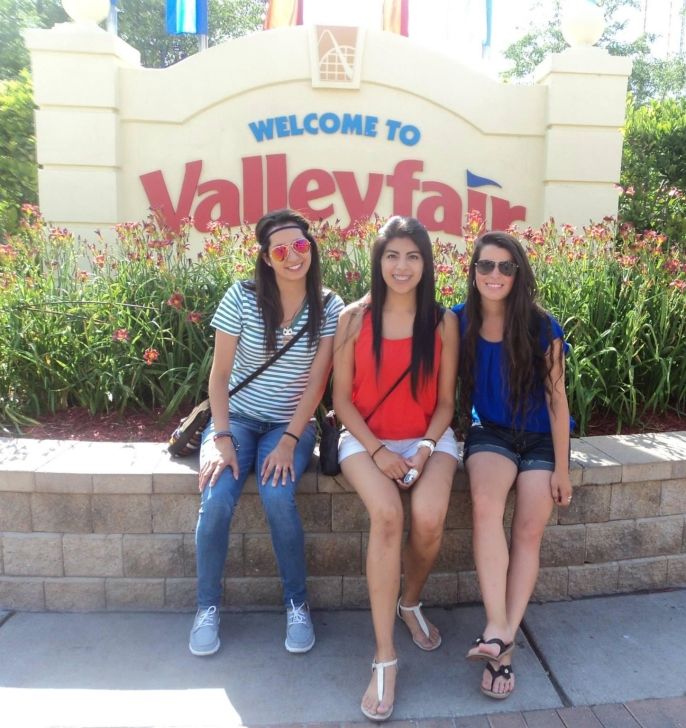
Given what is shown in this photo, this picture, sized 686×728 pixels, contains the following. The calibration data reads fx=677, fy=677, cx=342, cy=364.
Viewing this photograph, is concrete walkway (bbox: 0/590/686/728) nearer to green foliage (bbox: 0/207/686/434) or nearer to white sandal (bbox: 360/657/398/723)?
white sandal (bbox: 360/657/398/723)

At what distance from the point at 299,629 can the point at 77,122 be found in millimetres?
6427

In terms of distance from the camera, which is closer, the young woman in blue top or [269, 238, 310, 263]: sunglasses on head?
the young woman in blue top

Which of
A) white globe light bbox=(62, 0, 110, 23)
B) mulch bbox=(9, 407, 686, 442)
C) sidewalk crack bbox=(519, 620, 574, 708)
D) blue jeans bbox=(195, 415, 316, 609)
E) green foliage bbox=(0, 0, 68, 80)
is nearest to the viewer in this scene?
sidewalk crack bbox=(519, 620, 574, 708)

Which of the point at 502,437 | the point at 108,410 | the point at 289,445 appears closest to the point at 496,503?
the point at 502,437

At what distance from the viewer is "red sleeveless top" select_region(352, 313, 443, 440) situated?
2807 millimetres

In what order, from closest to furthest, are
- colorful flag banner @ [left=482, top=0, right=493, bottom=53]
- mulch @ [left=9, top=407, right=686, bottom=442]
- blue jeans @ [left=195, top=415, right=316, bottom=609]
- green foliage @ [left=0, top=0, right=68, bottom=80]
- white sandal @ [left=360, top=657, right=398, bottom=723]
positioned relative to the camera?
white sandal @ [left=360, top=657, right=398, bottom=723], blue jeans @ [left=195, top=415, right=316, bottom=609], mulch @ [left=9, top=407, right=686, bottom=442], colorful flag banner @ [left=482, top=0, right=493, bottom=53], green foliage @ [left=0, top=0, right=68, bottom=80]

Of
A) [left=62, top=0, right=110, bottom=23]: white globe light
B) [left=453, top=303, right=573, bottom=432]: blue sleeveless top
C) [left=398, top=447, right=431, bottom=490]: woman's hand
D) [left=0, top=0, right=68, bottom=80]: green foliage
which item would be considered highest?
[left=0, top=0, right=68, bottom=80]: green foliage

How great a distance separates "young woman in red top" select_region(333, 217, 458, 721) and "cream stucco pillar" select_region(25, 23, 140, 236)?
5.48 m

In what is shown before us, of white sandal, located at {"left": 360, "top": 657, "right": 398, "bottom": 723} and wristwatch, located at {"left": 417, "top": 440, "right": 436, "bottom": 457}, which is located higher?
wristwatch, located at {"left": 417, "top": 440, "right": 436, "bottom": 457}

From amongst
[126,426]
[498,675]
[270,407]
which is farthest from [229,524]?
[126,426]

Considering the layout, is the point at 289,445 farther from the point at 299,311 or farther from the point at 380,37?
the point at 380,37

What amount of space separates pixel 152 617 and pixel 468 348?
1802mm

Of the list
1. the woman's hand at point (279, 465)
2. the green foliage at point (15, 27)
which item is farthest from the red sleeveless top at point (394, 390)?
the green foliage at point (15, 27)

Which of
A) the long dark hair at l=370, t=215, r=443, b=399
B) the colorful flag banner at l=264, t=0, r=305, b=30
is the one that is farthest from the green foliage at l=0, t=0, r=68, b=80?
the long dark hair at l=370, t=215, r=443, b=399
